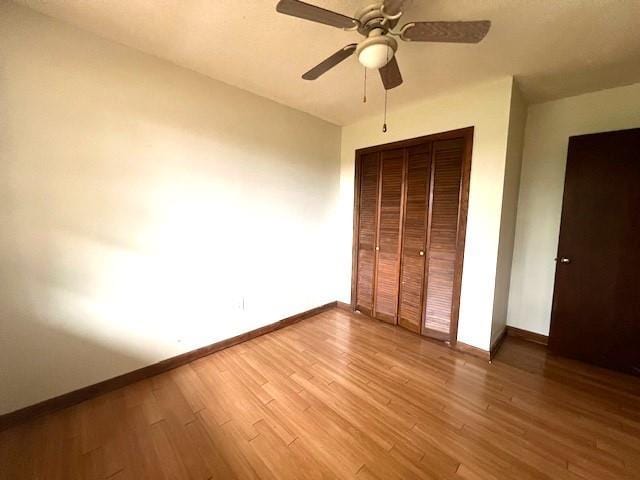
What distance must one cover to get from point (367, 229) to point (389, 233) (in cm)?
32

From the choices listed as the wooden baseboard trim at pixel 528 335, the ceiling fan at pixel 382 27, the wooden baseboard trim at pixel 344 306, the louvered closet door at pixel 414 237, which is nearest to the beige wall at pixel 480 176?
the louvered closet door at pixel 414 237

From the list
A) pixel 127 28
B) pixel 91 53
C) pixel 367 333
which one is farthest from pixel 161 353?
pixel 127 28

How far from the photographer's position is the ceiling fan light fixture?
3.96ft

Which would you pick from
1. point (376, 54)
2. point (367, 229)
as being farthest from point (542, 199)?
point (376, 54)

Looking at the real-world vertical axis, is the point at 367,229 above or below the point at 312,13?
below

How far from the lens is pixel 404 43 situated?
163 centimetres

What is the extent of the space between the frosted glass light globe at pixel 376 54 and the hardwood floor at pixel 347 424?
208 centimetres

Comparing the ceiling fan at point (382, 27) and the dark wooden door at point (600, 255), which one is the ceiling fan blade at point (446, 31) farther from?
the dark wooden door at point (600, 255)

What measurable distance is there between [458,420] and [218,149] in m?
2.70

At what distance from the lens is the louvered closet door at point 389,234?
2736mm

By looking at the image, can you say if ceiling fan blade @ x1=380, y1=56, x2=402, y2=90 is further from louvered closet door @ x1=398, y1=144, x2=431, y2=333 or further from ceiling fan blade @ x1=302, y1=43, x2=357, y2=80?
louvered closet door @ x1=398, y1=144, x2=431, y2=333

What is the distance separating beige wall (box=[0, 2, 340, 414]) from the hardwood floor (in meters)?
0.37

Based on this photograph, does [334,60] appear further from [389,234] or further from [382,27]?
[389,234]

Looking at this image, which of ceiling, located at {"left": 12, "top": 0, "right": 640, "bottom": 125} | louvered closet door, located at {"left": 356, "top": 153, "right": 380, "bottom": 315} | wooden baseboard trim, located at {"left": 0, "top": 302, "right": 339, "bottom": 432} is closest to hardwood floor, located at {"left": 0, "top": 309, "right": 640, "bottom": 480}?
wooden baseboard trim, located at {"left": 0, "top": 302, "right": 339, "bottom": 432}
